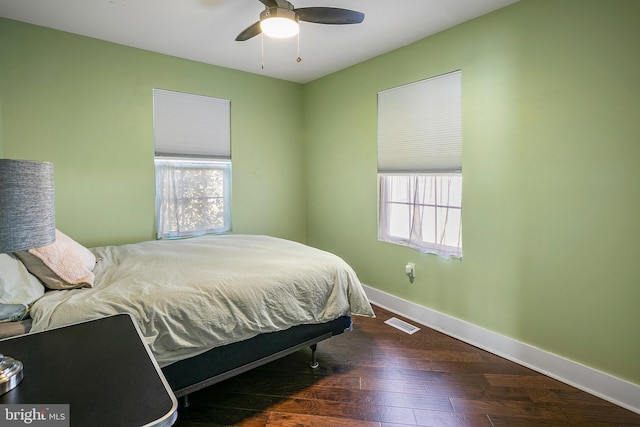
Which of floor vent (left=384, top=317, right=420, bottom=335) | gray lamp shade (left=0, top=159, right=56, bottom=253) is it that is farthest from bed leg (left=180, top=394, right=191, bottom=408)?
floor vent (left=384, top=317, right=420, bottom=335)

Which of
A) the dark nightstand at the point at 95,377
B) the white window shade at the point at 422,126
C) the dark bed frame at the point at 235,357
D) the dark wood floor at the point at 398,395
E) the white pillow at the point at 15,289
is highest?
the white window shade at the point at 422,126

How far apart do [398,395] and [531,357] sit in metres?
1.05

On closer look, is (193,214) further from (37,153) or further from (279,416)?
(279,416)

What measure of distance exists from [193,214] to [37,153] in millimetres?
1365

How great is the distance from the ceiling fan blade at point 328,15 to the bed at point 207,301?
1574mm

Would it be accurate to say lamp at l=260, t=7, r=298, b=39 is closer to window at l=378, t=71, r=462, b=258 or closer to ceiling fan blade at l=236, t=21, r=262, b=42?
ceiling fan blade at l=236, t=21, r=262, b=42

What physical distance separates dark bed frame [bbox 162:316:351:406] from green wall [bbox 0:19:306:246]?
76.0 inches

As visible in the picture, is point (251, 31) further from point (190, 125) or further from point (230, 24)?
point (190, 125)

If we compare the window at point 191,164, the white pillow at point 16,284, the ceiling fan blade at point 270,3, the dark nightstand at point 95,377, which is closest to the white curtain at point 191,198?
the window at point 191,164

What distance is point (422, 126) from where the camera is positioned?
3.03 metres

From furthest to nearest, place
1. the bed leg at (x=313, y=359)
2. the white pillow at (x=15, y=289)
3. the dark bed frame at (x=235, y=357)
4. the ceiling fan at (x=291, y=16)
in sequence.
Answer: the bed leg at (x=313, y=359) < the ceiling fan at (x=291, y=16) < the dark bed frame at (x=235, y=357) < the white pillow at (x=15, y=289)

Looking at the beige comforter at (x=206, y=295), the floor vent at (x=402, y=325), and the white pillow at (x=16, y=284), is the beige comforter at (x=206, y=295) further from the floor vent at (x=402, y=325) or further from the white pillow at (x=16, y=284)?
the floor vent at (x=402, y=325)

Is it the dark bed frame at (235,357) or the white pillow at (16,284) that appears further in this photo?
the dark bed frame at (235,357)

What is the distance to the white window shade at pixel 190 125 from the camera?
133 inches
